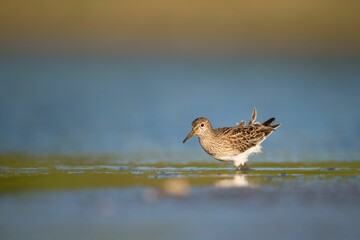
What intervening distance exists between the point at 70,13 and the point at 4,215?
78.5 ft

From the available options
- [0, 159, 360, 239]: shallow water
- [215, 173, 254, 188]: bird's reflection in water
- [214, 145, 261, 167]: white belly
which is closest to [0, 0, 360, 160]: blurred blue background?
[214, 145, 261, 167]: white belly

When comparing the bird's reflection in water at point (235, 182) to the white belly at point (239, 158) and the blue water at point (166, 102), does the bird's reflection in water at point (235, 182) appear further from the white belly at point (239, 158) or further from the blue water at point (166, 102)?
the blue water at point (166, 102)

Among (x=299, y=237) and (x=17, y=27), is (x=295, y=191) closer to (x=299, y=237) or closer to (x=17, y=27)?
(x=299, y=237)

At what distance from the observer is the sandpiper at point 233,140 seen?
43.9ft

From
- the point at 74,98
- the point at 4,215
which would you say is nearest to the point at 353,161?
the point at 4,215

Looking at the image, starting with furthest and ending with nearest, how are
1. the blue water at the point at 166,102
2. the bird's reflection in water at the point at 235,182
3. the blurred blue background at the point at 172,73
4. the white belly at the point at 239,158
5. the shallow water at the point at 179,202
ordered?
the blurred blue background at the point at 172,73 → the blue water at the point at 166,102 → the white belly at the point at 239,158 → the bird's reflection in water at the point at 235,182 → the shallow water at the point at 179,202

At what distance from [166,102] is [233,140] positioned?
840 cm

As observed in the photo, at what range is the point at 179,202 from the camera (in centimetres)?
991

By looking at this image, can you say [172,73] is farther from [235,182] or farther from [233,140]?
[235,182]

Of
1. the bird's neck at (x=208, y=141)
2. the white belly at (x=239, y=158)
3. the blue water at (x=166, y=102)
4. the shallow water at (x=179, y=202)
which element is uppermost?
the blue water at (x=166, y=102)

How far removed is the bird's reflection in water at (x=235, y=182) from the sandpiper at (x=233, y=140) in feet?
4.27

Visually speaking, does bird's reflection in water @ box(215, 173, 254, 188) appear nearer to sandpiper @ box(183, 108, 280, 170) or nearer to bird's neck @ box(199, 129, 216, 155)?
sandpiper @ box(183, 108, 280, 170)

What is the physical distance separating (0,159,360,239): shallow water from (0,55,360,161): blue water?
2.42 meters

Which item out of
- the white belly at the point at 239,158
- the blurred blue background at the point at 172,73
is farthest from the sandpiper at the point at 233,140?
the blurred blue background at the point at 172,73
